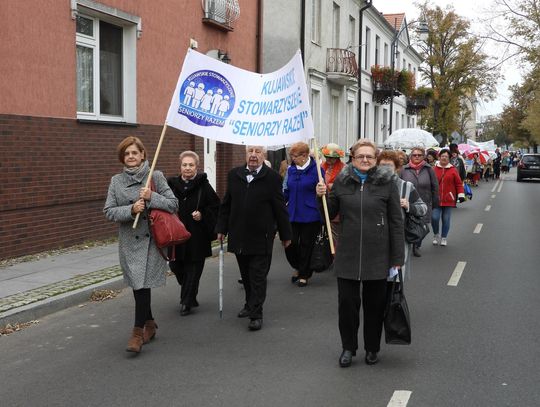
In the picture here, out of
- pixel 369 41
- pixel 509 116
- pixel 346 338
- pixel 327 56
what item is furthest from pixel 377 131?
pixel 509 116

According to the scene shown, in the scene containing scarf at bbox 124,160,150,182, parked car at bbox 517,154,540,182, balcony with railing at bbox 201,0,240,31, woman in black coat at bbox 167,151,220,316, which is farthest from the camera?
parked car at bbox 517,154,540,182

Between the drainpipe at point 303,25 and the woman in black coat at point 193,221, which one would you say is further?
the drainpipe at point 303,25

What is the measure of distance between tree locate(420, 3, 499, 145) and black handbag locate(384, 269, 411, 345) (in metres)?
43.9

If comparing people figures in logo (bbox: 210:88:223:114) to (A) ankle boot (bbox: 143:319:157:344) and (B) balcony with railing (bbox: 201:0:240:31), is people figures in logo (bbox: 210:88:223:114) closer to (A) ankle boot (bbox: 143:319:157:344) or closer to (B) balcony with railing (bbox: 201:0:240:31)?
(A) ankle boot (bbox: 143:319:157:344)

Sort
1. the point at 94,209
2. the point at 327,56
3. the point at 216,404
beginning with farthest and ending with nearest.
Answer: the point at 327,56
the point at 94,209
the point at 216,404

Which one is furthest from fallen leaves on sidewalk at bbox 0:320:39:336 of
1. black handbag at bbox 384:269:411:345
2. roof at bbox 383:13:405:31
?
roof at bbox 383:13:405:31

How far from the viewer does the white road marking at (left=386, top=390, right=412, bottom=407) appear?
4328mm

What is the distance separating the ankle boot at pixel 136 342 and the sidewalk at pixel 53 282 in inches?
59.7

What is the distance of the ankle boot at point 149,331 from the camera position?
5.84 m

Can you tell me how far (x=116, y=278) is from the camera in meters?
8.19

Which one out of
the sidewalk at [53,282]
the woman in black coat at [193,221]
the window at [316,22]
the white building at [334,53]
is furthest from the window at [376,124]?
the woman in black coat at [193,221]

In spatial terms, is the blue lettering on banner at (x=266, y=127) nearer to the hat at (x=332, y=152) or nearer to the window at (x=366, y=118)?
the hat at (x=332, y=152)

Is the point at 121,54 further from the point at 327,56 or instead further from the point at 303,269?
the point at 327,56

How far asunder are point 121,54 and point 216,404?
9.11 m
